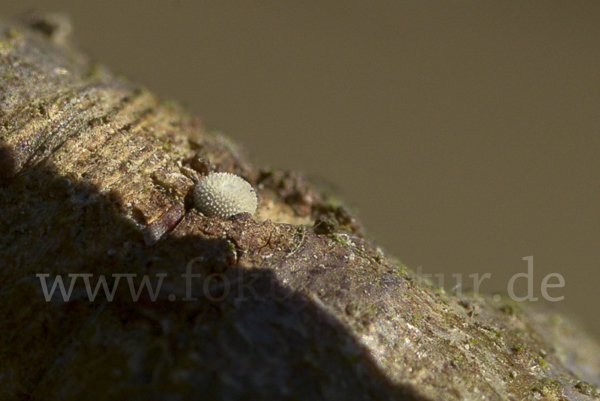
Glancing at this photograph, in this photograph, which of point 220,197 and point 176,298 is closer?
point 176,298

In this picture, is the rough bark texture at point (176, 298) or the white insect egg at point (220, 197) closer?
the rough bark texture at point (176, 298)

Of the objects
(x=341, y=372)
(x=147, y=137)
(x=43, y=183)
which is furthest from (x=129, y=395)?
(x=147, y=137)

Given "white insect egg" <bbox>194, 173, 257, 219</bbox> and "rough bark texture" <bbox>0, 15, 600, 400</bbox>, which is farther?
"white insect egg" <bbox>194, 173, 257, 219</bbox>

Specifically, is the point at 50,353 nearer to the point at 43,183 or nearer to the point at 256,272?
the point at 43,183

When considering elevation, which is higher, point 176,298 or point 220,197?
point 220,197
